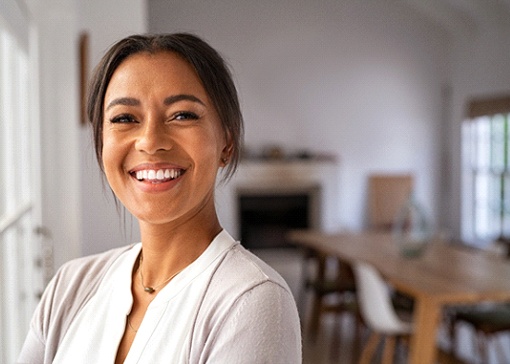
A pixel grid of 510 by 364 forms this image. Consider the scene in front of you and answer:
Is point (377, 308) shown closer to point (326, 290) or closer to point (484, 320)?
point (484, 320)

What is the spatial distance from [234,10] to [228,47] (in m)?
0.49

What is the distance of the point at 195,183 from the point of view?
2.70 feet

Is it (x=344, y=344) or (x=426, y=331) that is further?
(x=344, y=344)

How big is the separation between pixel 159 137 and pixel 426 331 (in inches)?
107

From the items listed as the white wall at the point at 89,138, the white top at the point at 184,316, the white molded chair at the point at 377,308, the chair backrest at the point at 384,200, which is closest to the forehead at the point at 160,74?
the white top at the point at 184,316

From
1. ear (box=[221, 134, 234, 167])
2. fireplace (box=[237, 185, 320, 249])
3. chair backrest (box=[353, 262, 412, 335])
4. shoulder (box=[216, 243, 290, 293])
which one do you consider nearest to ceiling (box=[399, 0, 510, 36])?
fireplace (box=[237, 185, 320, 249])

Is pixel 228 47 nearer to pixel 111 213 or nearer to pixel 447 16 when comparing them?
pixel 447 16

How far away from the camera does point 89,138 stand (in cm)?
230

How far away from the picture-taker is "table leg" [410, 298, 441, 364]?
3146 millimetres

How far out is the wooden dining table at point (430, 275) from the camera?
3164 millimetres

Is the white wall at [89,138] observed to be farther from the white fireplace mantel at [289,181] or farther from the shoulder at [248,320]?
the white fireplace mantel at [289,181]

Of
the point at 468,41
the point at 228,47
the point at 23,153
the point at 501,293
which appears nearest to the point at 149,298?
the point at 23,153

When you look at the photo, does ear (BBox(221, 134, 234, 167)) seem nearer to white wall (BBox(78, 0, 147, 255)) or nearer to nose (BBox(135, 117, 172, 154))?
nose (BBox(135, 117, 172, 154))

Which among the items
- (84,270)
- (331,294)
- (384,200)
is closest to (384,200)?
(384,200)
